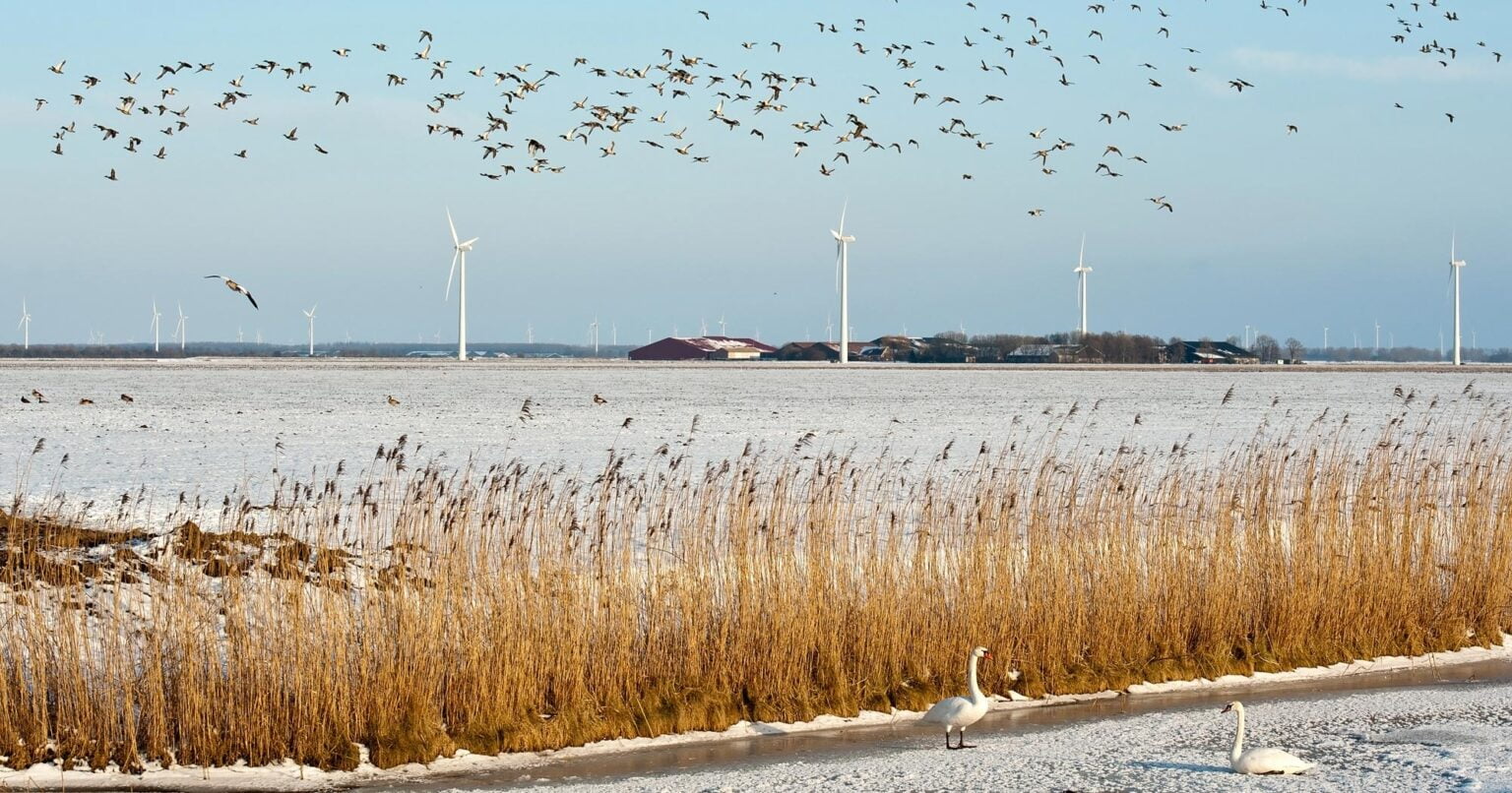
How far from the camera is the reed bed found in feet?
40.3

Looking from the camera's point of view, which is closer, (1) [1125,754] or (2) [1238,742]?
(2) [1238,742]

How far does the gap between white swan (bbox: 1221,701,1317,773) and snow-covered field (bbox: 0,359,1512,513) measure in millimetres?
5799

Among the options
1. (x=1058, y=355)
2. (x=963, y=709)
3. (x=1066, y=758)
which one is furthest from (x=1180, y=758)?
(x=1058, y=355)

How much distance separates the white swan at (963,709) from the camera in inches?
488

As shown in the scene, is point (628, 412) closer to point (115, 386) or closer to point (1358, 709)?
point (115, 386)

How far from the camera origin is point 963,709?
1251 centimetres

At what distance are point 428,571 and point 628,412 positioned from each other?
3870 centimetres

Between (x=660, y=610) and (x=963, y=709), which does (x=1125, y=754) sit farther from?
(x=660, y=610)

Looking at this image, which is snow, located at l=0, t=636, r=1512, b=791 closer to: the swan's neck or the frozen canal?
the frozen canal

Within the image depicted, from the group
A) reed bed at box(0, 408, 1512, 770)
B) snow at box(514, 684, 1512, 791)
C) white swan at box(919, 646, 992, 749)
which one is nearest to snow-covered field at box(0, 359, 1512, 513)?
reed bed at box(0, 408, 1512, 770)

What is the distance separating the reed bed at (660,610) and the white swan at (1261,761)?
3366mm

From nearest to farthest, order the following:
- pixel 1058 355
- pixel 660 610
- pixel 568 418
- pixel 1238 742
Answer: pixel 1238 742
pixel 660 610
pixel 568 418
pixel 1058 355

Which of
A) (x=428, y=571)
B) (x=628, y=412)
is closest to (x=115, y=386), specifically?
(x=628, y=412)

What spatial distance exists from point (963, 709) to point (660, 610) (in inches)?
117
